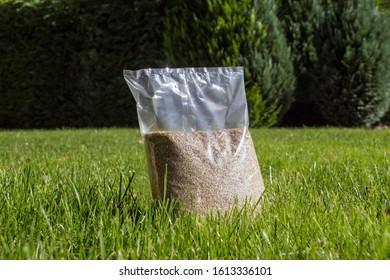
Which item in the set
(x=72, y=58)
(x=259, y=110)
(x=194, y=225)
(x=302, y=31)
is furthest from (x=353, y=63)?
(x=194, y=225)

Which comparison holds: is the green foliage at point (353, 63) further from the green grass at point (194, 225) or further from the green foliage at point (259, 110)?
the green grass at point (194, 225)

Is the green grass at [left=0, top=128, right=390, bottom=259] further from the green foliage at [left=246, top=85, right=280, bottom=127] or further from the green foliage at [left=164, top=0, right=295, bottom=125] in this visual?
the green foliage at [left=164, top=0, right=295, bottom=125]

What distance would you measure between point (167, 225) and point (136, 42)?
357 inches

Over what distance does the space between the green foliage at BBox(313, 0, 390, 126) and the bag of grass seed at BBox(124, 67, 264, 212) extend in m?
8.04

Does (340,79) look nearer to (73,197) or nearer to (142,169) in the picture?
(142,169)

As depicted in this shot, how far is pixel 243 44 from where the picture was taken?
9461mm

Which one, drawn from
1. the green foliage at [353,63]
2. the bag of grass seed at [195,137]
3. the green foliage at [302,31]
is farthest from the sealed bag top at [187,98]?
the green foliage at [302,31]

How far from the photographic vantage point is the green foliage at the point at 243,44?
934 centimetres

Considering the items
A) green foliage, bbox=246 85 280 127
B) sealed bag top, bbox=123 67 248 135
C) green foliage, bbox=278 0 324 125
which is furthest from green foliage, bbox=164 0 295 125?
sealed bag top, bbox=123 67 248 135

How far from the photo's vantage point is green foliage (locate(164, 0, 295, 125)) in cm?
934

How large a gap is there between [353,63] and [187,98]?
834cm
